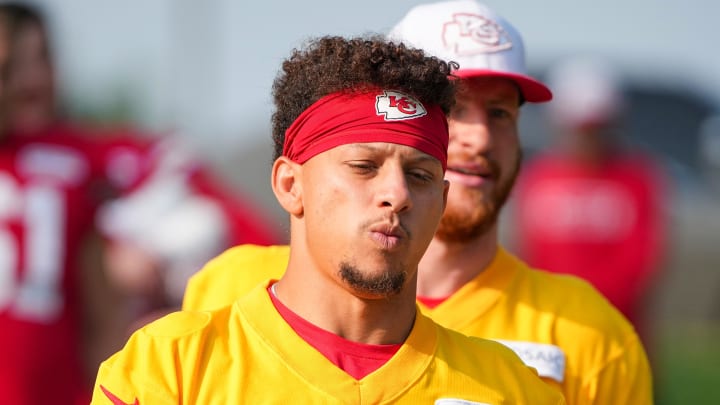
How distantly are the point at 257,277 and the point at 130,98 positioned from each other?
25082 millimetres

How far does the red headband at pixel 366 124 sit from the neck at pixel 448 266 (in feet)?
2.91

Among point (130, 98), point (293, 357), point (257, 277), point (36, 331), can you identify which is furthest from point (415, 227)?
point (130, 98)

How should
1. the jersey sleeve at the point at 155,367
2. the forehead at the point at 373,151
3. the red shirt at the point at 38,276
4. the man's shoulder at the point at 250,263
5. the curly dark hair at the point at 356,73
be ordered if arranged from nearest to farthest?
the jersey sleeve at the point at 155,367, the forehead at the point at 373,151, the curly dark hair at the point at 356,73, the man's shoulder at the point at 250,263, the red shirt at the point at 38,276

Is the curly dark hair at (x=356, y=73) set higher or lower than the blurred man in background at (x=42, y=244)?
higher

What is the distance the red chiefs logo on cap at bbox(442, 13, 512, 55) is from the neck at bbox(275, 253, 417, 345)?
3.56ft

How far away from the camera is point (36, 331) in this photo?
682 centimetres

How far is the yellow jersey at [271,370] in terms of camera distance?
3334 millimetres

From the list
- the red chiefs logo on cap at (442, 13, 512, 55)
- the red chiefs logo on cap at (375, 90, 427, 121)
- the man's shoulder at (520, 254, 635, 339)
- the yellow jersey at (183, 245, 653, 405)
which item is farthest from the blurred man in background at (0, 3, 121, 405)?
the red chiefs logo on cap at (375, 90, 427, 121)

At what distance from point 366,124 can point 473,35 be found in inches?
44.5

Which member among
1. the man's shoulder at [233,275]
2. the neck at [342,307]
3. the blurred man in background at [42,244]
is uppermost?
the neck at [342,307]

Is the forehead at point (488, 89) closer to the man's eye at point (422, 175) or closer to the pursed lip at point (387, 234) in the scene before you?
the man's eye at point (422, 175)

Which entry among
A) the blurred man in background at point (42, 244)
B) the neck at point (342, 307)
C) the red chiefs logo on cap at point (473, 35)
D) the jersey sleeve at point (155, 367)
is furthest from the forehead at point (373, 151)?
the blurred man in background at point (42, 244)

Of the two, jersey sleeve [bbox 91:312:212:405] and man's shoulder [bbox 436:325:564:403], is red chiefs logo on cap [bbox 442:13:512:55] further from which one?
jersey sleeve [bbox 91:312:212:405]

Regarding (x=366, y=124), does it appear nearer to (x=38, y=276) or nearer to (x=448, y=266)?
(x=448, y=266)
